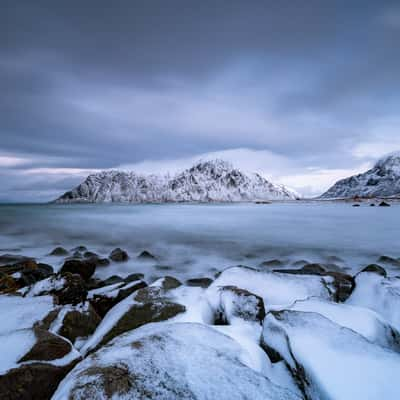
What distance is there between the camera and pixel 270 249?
33.2 ft

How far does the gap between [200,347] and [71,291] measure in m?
2.59

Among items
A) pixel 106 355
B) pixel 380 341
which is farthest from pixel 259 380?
pixel 380 341

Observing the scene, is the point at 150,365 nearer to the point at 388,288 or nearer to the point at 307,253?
the point at 388,288

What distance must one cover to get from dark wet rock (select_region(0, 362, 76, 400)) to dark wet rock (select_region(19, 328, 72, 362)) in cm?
9

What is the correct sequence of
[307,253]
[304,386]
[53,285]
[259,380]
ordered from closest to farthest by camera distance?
[259,380]
[304,386]
[53,285]
[307,253]

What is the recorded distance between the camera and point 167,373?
1.65 meters

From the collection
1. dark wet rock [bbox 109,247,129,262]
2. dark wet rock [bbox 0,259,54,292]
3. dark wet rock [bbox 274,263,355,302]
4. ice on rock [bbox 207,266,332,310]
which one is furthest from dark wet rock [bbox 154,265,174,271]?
dark wet rock [bbox 274,263,355,302]

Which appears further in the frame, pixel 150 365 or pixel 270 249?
pixel 270 249

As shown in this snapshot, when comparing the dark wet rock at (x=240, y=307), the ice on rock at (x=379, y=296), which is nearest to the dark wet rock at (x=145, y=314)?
the dark wet rock at (x=240, y=307)

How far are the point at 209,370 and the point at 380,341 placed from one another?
78.0 inches

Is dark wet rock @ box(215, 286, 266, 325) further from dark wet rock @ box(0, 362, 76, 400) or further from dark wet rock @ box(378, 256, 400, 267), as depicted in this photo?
dark wet rock @ box(378, 256, 400, 267)

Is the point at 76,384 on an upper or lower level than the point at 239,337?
upper

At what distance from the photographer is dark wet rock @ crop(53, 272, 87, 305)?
3479 mm

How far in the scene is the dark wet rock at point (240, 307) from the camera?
289 centimetres
